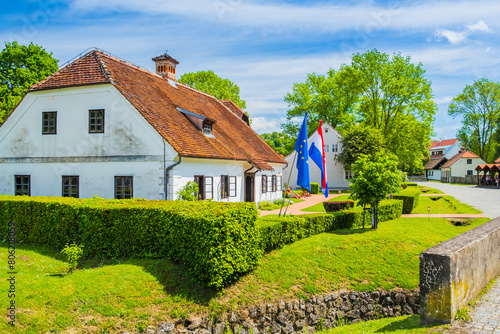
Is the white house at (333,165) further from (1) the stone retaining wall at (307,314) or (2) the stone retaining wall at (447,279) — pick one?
(2) the stone retaining wall at (447,279)

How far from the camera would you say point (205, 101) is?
29172 millimetres

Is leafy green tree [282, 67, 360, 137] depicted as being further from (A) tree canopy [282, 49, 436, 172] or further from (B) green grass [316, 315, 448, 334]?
(B) green grass [316, 315, 448, 334]

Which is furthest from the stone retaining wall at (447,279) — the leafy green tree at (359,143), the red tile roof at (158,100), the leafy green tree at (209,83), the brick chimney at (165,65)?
the leafy green tree at (209,83)

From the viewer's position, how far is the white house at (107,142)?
17.7 m

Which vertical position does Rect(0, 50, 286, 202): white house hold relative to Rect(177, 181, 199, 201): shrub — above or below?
above

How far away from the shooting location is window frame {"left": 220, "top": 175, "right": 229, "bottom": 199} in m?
21.2

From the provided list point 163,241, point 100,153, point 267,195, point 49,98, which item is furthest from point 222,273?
point 267,195

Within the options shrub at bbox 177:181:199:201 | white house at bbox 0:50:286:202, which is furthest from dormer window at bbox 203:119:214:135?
shrub at bbox 177:181:199:201

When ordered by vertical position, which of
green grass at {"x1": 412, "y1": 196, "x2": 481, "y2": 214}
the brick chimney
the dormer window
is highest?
the brick chimney

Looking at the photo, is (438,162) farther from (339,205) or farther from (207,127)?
(207,127)

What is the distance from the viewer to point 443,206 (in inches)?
1164

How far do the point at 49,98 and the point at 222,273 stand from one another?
15.1 metres

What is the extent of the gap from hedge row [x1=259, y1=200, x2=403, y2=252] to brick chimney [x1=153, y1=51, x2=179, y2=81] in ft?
53.4

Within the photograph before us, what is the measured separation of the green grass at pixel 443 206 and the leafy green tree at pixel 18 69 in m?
34.1
